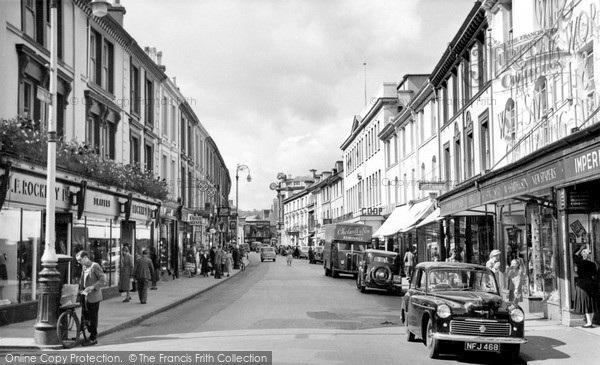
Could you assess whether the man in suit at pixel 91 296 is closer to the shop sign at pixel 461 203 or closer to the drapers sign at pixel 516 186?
the drapers sign at pixel 516 186

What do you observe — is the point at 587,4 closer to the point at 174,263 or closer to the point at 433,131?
the point at 433,131

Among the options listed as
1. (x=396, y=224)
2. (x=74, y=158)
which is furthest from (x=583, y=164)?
(x=396, y=224)

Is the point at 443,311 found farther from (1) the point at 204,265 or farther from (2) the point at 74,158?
(1) the point at 204,265

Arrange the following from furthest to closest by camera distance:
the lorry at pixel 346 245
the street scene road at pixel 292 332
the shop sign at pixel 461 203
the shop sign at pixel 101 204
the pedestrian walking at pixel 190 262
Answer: the lorry at pixel 346 245 → the pedestrian walking at pixel 190 262 → the shop sign at pixel 101 204 → the shop sign at pixel 461 203 → the street scene road at pixel 292 332

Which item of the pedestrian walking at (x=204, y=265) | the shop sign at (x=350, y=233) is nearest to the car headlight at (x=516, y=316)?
the shop sign at (x=350, y=233)

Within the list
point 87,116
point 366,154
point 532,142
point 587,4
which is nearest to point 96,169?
point 87,116

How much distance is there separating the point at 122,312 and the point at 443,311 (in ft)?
35.0

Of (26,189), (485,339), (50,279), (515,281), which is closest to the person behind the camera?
(485,339)

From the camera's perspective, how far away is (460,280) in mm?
12508

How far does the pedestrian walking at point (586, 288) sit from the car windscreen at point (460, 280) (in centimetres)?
268

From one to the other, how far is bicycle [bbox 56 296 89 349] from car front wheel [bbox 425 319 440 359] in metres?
6.47

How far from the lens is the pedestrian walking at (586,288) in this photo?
13.8 m

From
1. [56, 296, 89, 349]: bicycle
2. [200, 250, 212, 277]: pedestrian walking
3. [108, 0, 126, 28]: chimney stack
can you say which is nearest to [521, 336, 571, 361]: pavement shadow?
[56, 296, 89, 349]: bicycle

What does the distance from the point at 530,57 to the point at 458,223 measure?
12.1m
